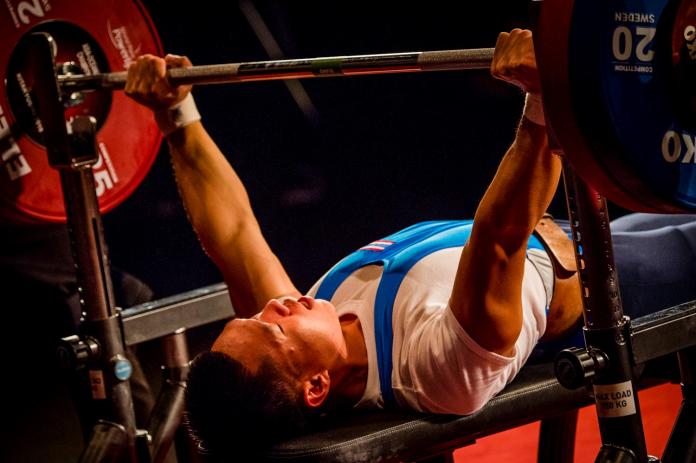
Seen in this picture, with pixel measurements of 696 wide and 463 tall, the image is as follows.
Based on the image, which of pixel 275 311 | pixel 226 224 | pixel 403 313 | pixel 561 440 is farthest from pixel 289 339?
pixel 561 440

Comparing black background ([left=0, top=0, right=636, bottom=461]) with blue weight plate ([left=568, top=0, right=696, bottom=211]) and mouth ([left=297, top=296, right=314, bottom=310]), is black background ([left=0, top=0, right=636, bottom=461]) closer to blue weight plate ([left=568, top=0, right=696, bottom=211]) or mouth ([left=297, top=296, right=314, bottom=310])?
mouth ([left=297, top=296, right=314, bottom=310])

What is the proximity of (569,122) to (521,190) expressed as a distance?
0.90 feet

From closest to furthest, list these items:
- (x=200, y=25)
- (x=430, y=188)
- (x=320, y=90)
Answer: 1. (x=200, y=25)
2. (x=320, y=90)
3. (x=430, y=188)

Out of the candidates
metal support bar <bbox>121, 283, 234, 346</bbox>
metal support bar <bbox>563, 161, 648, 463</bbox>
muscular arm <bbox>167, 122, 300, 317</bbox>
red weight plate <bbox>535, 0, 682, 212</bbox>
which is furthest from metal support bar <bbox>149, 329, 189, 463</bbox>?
red weight plate <bbox>535, 0, 682, 212</bbox>

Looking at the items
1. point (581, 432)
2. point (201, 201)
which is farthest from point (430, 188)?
point (201, 201)

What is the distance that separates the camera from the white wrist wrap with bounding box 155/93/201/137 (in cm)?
216

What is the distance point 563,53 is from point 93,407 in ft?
4.46

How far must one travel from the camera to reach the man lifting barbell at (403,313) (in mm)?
1524

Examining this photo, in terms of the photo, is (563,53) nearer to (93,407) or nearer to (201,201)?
(201,201)

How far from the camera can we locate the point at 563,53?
1.21 m

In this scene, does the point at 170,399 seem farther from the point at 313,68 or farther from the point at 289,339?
the point at 313,68

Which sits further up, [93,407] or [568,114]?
[568,114]

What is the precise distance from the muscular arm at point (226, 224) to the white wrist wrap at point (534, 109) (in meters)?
0.80

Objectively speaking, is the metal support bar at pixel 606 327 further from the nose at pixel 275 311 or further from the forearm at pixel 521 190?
the nose at pixel 275 311
